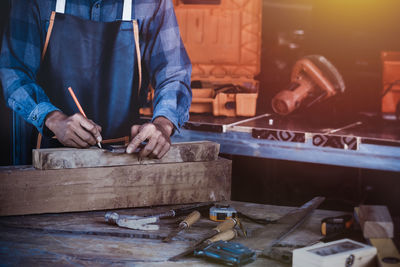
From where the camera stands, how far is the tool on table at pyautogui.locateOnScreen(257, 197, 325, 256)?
3.94ft

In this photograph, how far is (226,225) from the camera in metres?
1.29

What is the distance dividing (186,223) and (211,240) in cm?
16

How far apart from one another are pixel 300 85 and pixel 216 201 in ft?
5.29

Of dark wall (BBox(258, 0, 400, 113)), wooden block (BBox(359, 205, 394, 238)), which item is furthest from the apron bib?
dark wall (BBox(258, 0, 400, 113))

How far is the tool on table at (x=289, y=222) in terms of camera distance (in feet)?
3.94

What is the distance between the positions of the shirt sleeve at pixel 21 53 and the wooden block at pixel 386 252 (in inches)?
50.1

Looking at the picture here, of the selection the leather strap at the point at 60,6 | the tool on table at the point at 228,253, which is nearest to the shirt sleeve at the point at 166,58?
the leather strap at the point at 60,6

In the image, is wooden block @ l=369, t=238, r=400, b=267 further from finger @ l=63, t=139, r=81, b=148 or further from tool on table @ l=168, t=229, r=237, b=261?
finger @ l=63, t=139, r=81, b=148

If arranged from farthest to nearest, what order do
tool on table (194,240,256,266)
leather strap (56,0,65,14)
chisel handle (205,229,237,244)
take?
leather strap (56,0,65,14), chisel handle (205,229,237,244), tool on table (194,240,256,266)

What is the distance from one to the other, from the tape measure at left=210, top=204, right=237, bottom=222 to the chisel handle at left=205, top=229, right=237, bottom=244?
16 centimetres

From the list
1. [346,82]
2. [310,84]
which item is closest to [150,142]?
[310,84]

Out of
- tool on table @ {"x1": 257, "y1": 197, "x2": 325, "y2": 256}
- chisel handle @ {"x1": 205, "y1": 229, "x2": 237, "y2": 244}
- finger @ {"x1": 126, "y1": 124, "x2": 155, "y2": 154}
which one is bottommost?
tool on table @ {"x1": 257, "y1": 197, "x2": 325, "y2": 256}

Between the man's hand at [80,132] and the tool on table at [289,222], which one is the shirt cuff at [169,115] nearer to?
the man's hand at [80,132]

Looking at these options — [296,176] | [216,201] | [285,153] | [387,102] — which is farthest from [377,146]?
[296,176]
